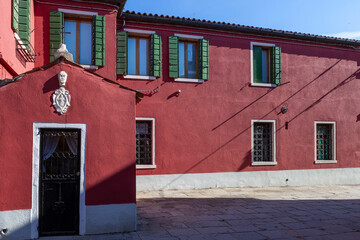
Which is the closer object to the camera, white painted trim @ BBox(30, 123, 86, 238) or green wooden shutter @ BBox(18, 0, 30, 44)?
white painted trim @ BBox(30, 123, 86, 238)

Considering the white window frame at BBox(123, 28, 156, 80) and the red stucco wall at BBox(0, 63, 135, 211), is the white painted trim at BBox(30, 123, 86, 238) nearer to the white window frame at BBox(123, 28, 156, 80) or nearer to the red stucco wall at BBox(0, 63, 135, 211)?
the red stucco wall at BBox(0, 63, 135, 211)

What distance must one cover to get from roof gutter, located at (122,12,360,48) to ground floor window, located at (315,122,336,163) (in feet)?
11.9

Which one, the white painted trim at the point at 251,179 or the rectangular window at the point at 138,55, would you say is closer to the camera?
the white painted trim at the point at 251,179

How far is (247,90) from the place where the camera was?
1187cm

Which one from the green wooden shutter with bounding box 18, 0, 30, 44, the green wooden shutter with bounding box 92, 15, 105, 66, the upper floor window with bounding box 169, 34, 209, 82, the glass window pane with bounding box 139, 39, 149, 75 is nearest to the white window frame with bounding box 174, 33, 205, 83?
the upper floor window with bounding box 169, 34, 209, 82

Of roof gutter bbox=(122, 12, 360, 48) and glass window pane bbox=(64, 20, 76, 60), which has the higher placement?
roof gutter bbox=(122, 12, 360, 48)

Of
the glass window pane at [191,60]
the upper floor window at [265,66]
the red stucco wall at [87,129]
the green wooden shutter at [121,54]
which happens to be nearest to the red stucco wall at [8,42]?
the red stucco wall at [87,129]

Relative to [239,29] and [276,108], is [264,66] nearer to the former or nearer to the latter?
[276,108]

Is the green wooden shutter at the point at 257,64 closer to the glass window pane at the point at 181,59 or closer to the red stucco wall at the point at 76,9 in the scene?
the glass window pane at the point at 181,59

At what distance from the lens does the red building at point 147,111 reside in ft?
17.9

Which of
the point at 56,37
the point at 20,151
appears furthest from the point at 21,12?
the point at 20,151

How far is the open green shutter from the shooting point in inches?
480

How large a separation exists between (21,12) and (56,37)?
144 centimetres

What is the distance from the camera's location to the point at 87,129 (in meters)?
5.70
